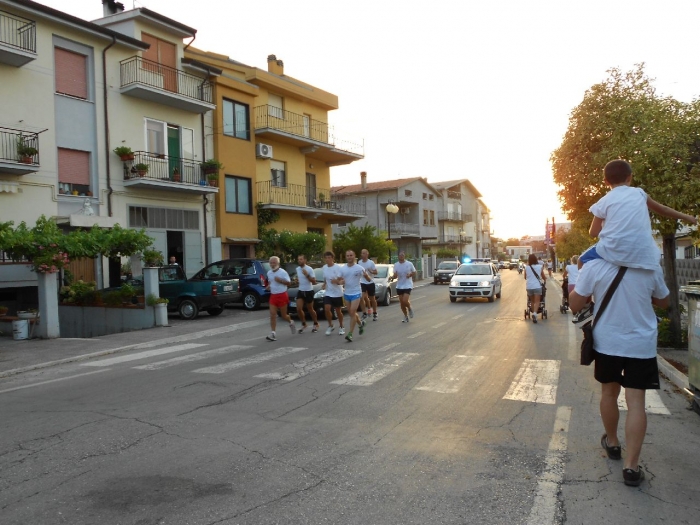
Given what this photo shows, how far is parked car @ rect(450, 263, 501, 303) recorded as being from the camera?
72.9ft

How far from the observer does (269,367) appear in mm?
8812

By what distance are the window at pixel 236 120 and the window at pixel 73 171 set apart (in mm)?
7413

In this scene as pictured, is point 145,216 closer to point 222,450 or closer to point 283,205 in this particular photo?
point 283,205

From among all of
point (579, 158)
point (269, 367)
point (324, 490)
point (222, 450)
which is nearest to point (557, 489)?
point (324, 490)

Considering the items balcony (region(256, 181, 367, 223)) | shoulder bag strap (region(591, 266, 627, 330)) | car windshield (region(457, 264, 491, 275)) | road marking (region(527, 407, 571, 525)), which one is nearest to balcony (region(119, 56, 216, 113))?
balcony (region(256, 181, 367, 223))

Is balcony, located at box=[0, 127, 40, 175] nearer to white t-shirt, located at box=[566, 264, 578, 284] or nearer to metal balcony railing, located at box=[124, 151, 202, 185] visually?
metal balcony railing, located at box=[124, 151, 202, 185]

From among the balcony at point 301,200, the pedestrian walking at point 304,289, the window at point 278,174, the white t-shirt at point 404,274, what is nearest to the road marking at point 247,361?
the pedestrian walking at point 304,289

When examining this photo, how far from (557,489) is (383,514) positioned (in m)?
1.26

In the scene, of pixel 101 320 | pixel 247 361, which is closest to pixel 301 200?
pixel 101 320

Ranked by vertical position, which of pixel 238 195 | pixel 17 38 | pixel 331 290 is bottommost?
pixel 331 290

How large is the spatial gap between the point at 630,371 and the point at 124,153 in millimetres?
20173

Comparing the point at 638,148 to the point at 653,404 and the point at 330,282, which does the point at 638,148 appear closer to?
the point at 653,404

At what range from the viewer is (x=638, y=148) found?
30.7 ft

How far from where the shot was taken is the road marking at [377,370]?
25.0 feet
